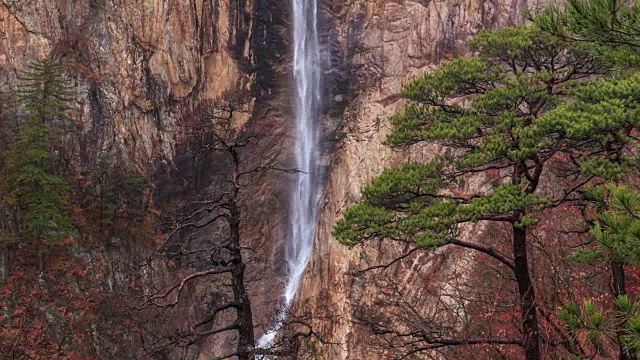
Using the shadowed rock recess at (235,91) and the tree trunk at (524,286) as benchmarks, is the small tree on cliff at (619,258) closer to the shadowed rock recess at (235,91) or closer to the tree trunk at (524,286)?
the tree trunk at (524,286)

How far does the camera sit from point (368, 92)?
25812 mm

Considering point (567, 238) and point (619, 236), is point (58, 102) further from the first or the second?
point (619, 236)

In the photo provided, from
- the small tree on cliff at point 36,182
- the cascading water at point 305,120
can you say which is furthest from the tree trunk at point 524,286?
the cascading water at point 305,120

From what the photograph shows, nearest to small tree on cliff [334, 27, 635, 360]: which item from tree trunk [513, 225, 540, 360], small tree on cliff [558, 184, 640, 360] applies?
tree trunk [513, 225, 540, 360]

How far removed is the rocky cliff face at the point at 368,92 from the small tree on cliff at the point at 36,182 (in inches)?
435

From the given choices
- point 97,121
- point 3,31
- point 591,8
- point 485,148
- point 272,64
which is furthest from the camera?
point 272,64

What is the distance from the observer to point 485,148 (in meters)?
6.93

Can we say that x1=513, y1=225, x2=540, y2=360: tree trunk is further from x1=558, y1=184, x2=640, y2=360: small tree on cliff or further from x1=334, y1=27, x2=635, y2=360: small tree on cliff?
x1=558, y1=184, x2=640, y2=360: small tree on cliff

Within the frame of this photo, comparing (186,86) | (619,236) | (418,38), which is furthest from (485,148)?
(186,86)

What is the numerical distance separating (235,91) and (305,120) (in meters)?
3.96

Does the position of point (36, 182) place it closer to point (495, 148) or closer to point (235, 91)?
point (235, 91)

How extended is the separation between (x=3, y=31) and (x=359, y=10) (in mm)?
16585

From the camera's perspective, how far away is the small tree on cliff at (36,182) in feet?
62.6

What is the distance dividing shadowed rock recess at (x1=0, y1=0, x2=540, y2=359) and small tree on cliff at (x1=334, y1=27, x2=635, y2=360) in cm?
1383
